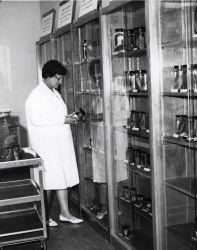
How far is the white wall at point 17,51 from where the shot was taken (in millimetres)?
7707

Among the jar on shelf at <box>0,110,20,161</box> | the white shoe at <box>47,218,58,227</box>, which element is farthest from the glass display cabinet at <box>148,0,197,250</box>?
the white shoe at <box>47,218,58,227</box>

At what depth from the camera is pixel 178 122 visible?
119 inches

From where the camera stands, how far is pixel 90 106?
4.68 m

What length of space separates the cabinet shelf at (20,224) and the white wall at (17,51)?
3.82 m

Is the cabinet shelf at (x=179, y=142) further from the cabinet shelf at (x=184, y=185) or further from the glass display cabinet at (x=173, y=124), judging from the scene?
the cabinet shelf at (x=184, y=185)

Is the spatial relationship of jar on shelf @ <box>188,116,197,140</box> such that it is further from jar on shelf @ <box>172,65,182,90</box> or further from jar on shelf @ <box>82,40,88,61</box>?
jar on shelf @ <box>82,40,88,61</box>

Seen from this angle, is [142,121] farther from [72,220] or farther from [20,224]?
[72,220]

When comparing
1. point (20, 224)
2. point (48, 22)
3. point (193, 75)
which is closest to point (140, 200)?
point (20, 224)

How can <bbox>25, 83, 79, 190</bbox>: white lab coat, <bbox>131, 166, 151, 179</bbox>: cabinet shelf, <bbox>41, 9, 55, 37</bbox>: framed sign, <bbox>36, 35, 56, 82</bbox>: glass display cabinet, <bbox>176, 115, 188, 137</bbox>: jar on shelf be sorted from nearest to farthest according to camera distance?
<bbox>176, 115, 188, 137</bbox>: jar on shelf
<bbox>131, 166, 151, 179</bbox>: cabinet shelf
<bbox>25, 83, 79, 190</bbox>: white lab coat
<bbox>36, 35, 56, 82</bbox>: glass display cabinet
<bbox>41, 9, 55, 37</bbox>: framed sign

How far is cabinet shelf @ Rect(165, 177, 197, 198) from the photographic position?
9.32ft

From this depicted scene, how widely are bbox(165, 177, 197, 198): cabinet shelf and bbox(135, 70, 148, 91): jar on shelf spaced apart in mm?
846

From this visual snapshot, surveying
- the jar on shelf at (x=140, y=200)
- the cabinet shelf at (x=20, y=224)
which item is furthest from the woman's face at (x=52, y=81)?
the jar on shelf at (x=140, y=200)

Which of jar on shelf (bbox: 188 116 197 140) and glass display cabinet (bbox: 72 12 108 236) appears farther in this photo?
glass display cabinet (bbox: 72 12 108 236)

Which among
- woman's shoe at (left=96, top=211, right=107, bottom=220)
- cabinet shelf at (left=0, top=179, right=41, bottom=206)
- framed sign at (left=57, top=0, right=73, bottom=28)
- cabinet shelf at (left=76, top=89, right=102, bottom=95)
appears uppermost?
framed sign at (left=57, top=0, right=73, bottom=28)
